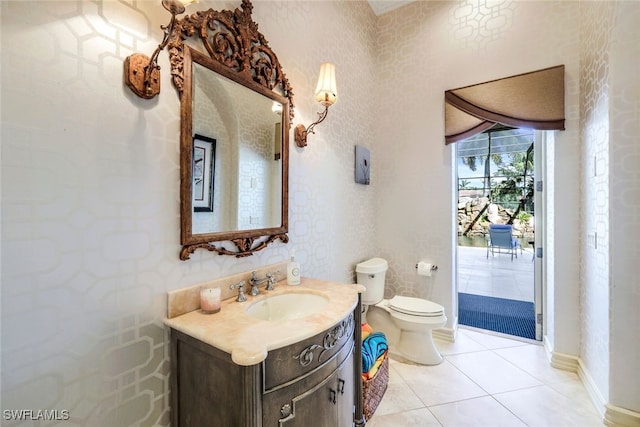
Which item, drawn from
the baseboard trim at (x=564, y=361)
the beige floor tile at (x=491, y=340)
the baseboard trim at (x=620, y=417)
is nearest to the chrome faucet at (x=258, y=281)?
the baseboard trim at (x=620, y=417)

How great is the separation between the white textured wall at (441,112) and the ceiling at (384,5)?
0.06 m

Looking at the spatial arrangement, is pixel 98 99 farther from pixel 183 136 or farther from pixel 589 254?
pixel 589 254

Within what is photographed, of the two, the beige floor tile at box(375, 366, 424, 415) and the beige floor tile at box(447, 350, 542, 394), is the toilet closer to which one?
the beige floor tile at box(447, 350, 542, 394)

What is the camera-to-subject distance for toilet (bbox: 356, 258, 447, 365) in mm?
2238

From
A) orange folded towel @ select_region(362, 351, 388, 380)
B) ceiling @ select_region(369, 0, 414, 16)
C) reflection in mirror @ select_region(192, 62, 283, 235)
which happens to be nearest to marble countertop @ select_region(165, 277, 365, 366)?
reflection in mirror @ select_region(192, 62, 283, 235)

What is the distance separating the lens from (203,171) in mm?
1244

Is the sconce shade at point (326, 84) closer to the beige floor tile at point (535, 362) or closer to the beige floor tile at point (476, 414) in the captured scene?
the beige floor tile at point (476, 414)

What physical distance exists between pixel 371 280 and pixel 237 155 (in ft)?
5.54

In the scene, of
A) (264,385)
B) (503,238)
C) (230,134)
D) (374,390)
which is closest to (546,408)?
(374,390)

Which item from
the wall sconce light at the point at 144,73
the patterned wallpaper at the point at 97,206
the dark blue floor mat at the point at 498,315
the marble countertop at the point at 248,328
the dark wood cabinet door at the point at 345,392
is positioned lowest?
the dark blue floor mat at the point at 498,315

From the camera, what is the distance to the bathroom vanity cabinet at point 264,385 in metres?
0.87

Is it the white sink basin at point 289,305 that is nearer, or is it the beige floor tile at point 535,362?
Answer: the white sink basin at point 289,305

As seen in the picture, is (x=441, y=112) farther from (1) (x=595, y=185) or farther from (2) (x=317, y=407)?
(2) (x=317, y=407)

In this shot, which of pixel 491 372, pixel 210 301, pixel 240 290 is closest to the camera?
pixel 210 301
